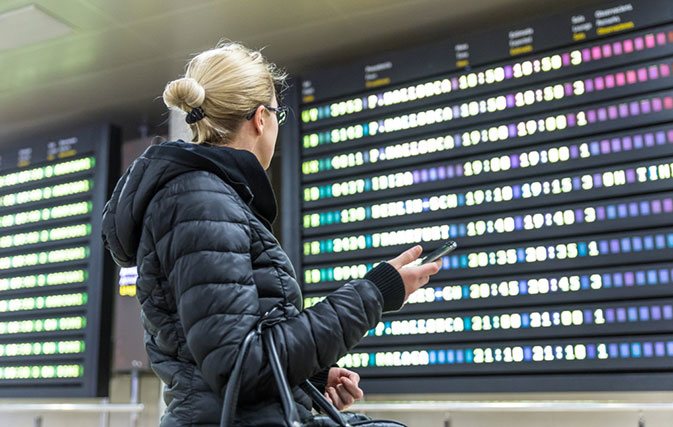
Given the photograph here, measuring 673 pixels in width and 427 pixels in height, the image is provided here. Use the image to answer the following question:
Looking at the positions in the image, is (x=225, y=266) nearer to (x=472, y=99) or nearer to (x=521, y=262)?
(x=521, y=262)

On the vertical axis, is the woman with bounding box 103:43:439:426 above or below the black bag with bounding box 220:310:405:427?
above

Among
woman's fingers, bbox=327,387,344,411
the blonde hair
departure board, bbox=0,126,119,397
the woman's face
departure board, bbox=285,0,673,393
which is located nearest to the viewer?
the blonde hair

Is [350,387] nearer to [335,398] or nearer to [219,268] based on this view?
[335,398]

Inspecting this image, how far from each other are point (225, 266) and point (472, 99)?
2.87 m

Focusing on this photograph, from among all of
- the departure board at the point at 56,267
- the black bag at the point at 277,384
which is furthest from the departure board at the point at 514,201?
the black bag at the point at 277,384

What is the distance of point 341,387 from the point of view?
1.72m

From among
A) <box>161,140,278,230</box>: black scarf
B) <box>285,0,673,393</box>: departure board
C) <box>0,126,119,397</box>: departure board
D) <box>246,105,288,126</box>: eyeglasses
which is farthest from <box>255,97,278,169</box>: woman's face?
<box>0,126,119,397</box>: departure board

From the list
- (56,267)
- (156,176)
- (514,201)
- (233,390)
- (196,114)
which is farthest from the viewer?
(56,267)

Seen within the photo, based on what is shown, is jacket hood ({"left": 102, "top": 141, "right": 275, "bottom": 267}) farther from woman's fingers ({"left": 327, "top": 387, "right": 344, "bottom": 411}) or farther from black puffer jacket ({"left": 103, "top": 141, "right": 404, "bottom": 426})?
woman's fingers ({"left": 327, "top": 387, "right": 344, "bottom": 411})

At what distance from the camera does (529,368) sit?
11.4 feet

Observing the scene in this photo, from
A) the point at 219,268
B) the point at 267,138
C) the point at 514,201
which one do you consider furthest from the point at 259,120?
the point at 514,201

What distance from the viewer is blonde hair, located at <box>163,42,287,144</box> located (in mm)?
1518

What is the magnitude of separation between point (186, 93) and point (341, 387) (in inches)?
32.3

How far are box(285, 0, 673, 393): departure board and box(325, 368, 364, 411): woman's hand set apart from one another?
201 cm
